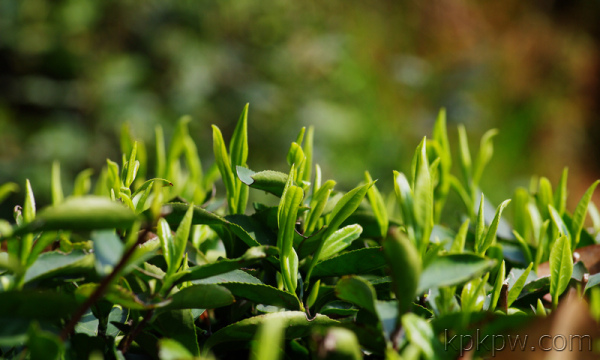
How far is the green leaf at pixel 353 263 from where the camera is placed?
42 cm

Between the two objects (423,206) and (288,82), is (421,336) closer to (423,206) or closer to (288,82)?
(423,206)

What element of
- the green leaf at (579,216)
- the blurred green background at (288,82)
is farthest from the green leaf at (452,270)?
the blurred green background at (288,82)

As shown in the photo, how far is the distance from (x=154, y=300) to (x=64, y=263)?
69 millimetres

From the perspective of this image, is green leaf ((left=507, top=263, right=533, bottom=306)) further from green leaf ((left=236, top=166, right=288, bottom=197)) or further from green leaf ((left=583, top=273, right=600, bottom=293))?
green leaf ((left=236, top=166, right=288, bottom=197))

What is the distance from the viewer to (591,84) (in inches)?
143

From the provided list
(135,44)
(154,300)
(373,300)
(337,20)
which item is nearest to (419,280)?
(373,300)

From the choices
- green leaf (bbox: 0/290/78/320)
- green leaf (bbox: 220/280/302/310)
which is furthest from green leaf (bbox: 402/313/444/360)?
green leaf (bbox: 0/290/78/320)

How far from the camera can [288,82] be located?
283 centimetres

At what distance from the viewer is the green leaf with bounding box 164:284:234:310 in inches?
13.6

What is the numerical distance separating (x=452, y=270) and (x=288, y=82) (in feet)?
8.41

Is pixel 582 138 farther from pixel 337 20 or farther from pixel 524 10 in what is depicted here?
pixel 337 20

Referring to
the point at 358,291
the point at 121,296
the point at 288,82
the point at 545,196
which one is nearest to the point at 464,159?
the point at 545,196

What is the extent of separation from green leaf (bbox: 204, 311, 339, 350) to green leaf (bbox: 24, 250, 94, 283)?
0.10m

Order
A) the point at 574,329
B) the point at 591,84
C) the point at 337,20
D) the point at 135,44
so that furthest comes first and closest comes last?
1. the point at 591,84
2. the point at 337,20
3. the point at 135,44
4. the point at 574,329
